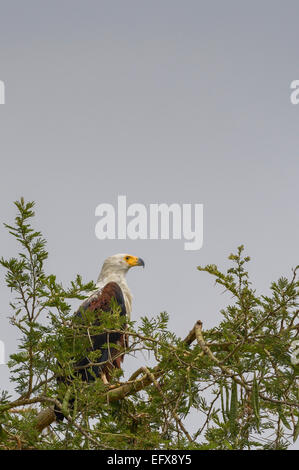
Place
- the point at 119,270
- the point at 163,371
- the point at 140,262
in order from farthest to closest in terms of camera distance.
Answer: the point at 140,262 < the point at 119,270 < the point at 163,371

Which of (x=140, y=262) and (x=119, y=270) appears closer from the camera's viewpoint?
(x=119, y=270)

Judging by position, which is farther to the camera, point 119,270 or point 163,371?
point 119,270

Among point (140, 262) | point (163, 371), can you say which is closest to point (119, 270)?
point (140, 262)

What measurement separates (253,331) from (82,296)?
3.23 feet

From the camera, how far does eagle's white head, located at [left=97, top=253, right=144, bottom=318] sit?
7.50 meters

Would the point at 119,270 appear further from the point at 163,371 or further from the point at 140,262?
the point at 163,371

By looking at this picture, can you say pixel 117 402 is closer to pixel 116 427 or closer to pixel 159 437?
pixel 116 427

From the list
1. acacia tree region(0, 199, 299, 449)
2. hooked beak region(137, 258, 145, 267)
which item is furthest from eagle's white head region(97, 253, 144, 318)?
acacia tree region(0, 199, 299, 449)

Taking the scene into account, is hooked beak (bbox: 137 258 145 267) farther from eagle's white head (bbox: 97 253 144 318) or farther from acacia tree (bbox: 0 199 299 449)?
acacia tree (bbox: 0 199 299 449)

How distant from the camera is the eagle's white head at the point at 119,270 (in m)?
7.50

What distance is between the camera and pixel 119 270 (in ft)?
25.2

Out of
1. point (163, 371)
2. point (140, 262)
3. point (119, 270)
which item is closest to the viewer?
point (163, 371)

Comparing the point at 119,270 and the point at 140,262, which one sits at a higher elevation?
the point at 140,262

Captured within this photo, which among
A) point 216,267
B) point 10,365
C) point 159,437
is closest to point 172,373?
point 159,437
